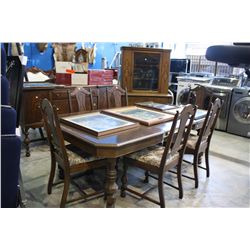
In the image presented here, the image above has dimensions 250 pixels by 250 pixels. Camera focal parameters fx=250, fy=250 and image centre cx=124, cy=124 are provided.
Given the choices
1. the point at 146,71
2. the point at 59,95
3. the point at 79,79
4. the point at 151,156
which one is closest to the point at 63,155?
the point at 151,156

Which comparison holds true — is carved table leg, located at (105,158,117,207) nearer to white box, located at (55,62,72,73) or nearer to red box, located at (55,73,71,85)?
red box, located at (55,73,71,85)

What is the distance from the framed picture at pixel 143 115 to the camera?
7.98 ft

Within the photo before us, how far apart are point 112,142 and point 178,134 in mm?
646

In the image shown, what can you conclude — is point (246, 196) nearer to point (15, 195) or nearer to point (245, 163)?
point (245, 163)

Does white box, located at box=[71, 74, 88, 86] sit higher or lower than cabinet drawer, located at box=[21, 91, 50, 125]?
higher

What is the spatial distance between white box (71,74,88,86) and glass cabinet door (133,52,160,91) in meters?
0.81

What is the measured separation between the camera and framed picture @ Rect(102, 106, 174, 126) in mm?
2433

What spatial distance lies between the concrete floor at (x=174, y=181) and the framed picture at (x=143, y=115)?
2.47 feet

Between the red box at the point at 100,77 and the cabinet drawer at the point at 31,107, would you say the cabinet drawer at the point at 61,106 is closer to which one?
the cabinet drawer at the point at 31,107

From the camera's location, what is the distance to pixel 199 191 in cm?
271

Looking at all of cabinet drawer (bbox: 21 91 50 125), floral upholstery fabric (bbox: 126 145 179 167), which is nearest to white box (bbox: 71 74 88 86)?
cabinet drawer (bbox: 21 91 50 125)

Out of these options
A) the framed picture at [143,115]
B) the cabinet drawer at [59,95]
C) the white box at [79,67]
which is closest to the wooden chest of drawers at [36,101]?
the cabinet drawer at [59,95]
